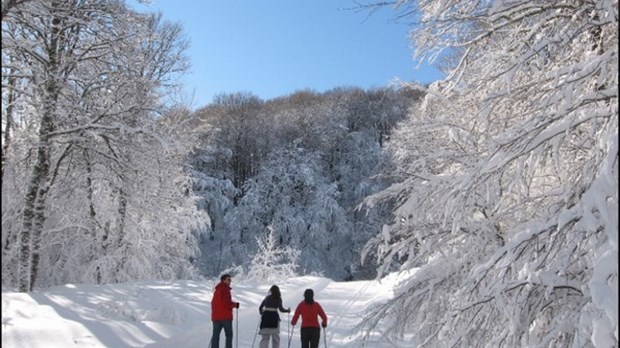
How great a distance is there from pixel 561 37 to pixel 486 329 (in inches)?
103

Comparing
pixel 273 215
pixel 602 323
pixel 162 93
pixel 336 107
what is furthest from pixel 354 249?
pixel 602 323

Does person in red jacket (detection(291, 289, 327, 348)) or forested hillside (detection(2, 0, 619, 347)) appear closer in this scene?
forested hillside (detection(2, 0, 619, 347))

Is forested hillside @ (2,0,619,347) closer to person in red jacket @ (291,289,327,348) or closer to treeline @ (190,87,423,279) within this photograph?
person in red jacket @ (291,289,327,348)

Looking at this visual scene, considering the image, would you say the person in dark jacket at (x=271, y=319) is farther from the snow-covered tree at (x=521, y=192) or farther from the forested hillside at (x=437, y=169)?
the snow-covered tree at (x=521, y=192)

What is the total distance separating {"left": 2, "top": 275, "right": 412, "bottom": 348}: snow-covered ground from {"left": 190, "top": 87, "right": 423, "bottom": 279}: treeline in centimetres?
2194

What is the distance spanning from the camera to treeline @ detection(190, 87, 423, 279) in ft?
129

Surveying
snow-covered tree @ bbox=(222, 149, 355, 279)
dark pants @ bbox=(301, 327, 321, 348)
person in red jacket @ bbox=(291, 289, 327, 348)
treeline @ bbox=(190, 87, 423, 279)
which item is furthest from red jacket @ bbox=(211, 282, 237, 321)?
snow-covered tree @ bbox=(222, 149, 355, 279)

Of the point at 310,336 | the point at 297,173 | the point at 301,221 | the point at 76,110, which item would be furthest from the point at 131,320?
the point at 297,173

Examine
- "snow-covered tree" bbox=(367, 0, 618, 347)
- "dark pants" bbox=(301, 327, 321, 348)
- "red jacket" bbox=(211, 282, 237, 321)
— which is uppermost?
"snow-covered tree" bbox=(367, 0, 618, 347)

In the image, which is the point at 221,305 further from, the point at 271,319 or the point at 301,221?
the point at 301,221

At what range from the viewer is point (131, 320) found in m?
10.2

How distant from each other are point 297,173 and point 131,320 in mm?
32261

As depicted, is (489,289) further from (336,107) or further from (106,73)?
(336,107)

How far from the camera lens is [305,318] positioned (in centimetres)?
930
